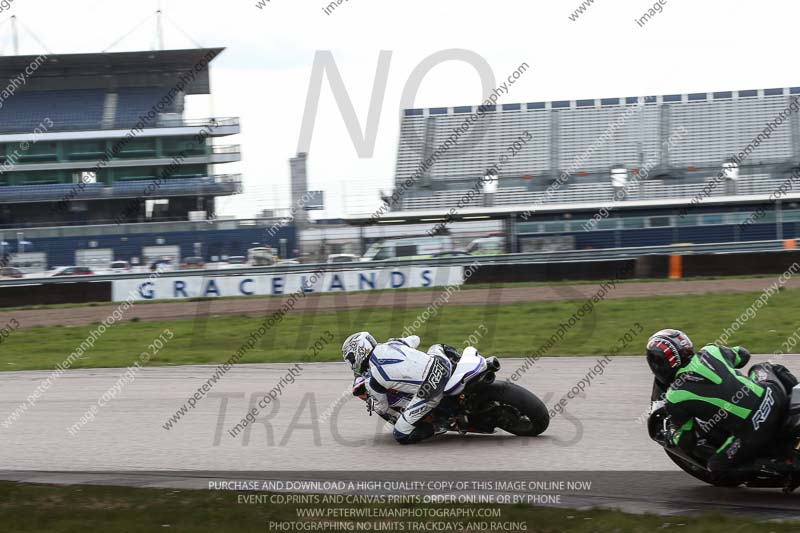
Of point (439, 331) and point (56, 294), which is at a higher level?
point (56, 294)

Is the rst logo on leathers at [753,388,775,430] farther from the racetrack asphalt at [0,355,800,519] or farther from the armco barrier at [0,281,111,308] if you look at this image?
the armco barrier at [0,281,111,308]

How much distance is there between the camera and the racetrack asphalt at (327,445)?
623 cm

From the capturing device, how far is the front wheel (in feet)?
24.7

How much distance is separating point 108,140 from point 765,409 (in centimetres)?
5226

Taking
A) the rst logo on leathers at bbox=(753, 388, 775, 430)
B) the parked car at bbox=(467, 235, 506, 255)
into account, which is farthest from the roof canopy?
the rst logo on leathers at bbox=(753, 388, 775, 430)

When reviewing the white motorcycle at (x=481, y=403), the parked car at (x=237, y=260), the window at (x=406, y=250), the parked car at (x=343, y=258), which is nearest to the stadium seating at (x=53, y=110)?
the parked car at (x=237, y=260)

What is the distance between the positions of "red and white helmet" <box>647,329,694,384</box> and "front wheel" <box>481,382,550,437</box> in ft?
6.58

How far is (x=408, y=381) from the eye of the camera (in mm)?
7680

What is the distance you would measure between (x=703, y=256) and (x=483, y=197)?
48.8ft

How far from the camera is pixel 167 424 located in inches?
374

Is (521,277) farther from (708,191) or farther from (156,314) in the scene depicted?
(708,191)

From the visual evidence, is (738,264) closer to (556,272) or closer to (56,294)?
(556,272)

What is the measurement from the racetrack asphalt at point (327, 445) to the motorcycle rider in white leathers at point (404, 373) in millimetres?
200

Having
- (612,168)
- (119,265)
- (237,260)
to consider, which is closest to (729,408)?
(237,260)
